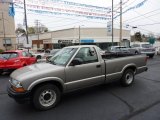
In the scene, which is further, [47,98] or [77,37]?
[77,37]

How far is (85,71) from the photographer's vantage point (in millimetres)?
4969

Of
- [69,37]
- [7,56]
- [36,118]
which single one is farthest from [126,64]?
[69,37]

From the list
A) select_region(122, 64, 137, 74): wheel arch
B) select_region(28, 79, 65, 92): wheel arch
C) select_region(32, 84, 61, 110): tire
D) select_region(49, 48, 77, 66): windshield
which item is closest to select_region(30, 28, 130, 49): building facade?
select_region(122, 64, 137, 74): wheel arch

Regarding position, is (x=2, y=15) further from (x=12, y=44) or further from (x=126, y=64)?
(x=126, y=64)

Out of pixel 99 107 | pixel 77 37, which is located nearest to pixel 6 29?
pixel 77 37

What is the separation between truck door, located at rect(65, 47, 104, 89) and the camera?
4738mm

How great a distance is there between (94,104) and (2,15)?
2927 centimetres

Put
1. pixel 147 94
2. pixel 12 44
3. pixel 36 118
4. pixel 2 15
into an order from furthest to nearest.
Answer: pixel 12 44, pixel 2 15, pixel 147 94, pixel 36 118

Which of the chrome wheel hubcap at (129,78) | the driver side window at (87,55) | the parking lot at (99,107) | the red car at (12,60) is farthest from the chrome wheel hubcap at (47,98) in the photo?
the red car at (12,60)

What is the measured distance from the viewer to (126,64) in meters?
6.21

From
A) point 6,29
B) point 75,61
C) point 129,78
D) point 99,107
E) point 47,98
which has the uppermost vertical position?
point 6,29

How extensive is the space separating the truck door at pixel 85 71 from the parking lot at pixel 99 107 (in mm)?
562

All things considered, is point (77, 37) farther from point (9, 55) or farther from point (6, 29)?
point (9, 55)

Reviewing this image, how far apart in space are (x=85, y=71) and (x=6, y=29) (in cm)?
2878
